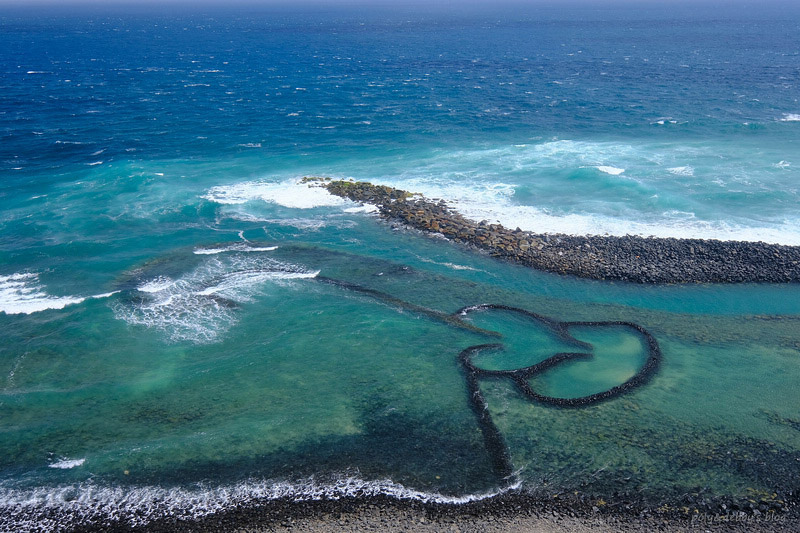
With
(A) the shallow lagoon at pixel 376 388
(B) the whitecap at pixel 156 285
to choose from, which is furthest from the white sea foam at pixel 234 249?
(B) the whitecap at pixel 156 285

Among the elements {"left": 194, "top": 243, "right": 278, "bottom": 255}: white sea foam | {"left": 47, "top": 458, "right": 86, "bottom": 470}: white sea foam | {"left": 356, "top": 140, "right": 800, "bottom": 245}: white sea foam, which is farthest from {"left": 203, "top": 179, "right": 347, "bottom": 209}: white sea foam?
{"left": 47, "top": 458, "right": 86, "bottom": 470}: white sea foam

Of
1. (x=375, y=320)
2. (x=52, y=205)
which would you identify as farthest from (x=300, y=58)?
(x=375, y=320)

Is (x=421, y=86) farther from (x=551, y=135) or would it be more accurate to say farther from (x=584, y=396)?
(x=584, y=396)

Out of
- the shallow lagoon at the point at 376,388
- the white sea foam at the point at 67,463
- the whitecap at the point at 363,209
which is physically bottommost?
the white sea foam at the point at 67,463

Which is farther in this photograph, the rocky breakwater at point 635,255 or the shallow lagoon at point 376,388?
the rocky breakwater at point 635,255

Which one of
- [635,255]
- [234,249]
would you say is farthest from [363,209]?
[635,255]

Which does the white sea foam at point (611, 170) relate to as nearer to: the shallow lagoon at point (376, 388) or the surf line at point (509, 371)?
the shallow lagoon at point (376, 388)
